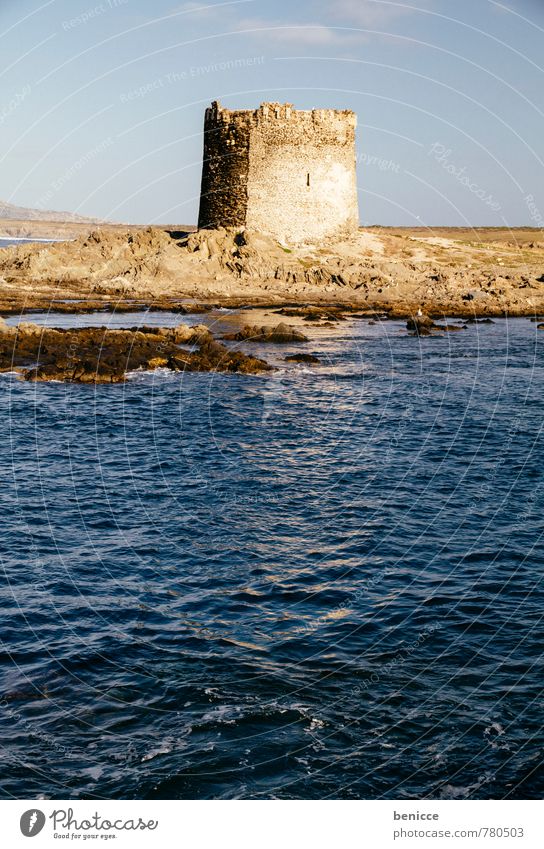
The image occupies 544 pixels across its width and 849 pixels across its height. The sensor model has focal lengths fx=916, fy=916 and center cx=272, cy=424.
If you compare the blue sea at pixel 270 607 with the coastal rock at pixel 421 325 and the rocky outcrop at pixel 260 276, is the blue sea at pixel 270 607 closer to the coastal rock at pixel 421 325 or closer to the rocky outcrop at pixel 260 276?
the coastal rock at pixel 421 325

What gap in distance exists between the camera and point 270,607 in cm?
1905

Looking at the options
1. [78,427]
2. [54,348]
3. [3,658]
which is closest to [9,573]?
[3,658]

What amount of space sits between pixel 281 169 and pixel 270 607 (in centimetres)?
6405

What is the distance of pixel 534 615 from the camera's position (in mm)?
18859

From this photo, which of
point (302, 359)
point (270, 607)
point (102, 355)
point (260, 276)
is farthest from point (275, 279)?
point (270, 607)

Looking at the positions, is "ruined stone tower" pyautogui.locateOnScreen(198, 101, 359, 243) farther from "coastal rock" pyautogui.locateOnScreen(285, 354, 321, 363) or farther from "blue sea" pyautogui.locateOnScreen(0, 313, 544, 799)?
"blue sea" pyautogui.locateOnScreen(0, 313, 544, 799)

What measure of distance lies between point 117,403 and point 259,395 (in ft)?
21.3

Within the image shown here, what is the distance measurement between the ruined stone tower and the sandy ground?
79.9 inches

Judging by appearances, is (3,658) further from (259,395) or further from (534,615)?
(259,395)

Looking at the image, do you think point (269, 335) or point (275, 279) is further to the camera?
point (275, 279)

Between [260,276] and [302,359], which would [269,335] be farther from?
[260,276]

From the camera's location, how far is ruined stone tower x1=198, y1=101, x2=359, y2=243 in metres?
77.4

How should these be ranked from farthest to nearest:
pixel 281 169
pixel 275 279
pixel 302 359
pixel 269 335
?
1. pixel 281 169
2. pixel 275 279
3. pixel 269 335
4. pixel 302 359

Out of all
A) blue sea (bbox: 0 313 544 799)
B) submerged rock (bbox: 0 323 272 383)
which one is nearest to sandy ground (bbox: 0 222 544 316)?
submerged rock (bbox: 0 323 272 383)
